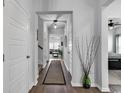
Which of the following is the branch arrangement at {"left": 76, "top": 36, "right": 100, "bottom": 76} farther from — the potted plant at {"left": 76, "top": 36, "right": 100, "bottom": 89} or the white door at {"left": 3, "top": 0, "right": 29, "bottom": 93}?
the white door at {"left": 3, "top": 0, "right": 29, "bottom": 93}

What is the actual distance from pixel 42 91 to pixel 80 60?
1.47 m

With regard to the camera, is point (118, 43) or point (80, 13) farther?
point (118, 43)

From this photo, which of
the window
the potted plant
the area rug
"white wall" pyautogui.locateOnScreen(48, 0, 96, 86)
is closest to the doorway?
"white wall" pyautogui.locateOnScreen(48, 0, 96, 86)

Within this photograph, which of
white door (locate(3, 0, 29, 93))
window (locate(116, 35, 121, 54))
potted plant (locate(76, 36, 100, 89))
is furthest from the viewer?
window (locate(116, 35, 121, 54))

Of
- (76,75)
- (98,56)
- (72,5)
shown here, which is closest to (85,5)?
(72,5)

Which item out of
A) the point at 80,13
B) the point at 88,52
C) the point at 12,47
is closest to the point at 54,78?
the point at 88,52

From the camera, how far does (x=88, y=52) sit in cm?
390

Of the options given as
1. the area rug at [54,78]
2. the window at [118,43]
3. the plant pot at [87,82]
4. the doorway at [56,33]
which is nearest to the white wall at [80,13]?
the doorway at [56,33]

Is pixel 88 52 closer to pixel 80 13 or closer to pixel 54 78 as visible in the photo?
pixel 80 13

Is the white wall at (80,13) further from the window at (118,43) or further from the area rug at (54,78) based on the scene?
the window at (118,43)

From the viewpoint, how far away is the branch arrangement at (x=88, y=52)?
→ 3.86 metres

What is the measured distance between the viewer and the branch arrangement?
12.7 ft

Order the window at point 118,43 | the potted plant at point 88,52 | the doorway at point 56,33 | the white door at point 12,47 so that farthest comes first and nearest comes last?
the window at point 118,43, the doorway at point 56,33, the potted plant at point 88,52, the white door at point 12,47

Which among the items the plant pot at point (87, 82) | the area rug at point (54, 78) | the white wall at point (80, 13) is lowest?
the area rug at point (54, 78)
